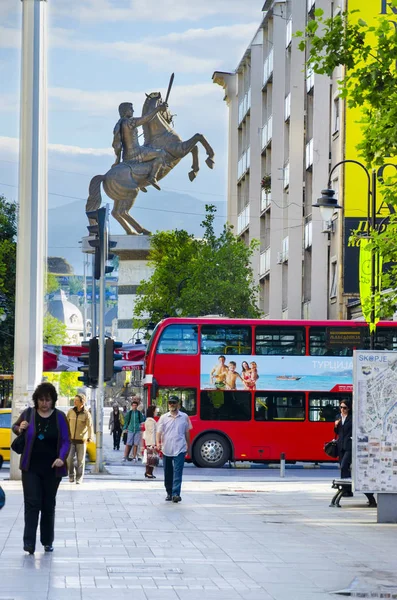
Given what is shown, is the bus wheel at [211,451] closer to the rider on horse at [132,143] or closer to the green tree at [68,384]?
the rider on horse at [132,143]

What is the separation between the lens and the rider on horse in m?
50.0

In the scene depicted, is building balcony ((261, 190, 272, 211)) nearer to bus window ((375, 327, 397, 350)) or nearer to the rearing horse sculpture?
the rearing horse sculpture

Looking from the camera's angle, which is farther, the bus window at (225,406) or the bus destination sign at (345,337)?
the bus window at (225,406)

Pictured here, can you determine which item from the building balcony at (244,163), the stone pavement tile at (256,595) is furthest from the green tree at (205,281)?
the stone pavement tile at (256,595)

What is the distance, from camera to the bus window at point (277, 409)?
35.7 meters

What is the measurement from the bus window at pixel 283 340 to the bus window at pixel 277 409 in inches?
51.6

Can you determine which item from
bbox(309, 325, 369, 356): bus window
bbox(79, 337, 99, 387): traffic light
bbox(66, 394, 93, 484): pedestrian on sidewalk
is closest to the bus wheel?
bbox(309, 325, 369, 356): bus window

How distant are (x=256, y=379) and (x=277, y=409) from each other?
1011mm

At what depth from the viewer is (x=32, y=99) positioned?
26.0 m

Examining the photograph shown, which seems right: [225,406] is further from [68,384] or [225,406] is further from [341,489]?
[68,384]

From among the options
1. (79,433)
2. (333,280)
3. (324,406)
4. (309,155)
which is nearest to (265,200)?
(309,155)

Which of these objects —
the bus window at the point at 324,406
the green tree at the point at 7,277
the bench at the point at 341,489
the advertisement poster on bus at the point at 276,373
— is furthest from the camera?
the green tree at the point at 7,277

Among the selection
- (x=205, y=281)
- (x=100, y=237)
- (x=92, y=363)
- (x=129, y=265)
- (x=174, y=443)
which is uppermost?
(x=129, y=265)

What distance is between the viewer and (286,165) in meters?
58.3
